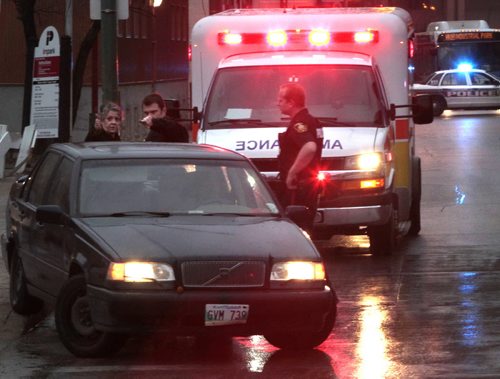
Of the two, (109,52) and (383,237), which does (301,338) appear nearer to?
(383,237)

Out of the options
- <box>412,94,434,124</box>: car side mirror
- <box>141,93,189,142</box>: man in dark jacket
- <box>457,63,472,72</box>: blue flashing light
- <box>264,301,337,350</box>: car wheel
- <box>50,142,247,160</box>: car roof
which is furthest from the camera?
<box>457,63,472,72</box>: blue flashing light

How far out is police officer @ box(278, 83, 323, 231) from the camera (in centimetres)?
1227

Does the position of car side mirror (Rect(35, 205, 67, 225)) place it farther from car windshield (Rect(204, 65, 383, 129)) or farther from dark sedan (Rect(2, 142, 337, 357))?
car windshield (Rect(204, 65, 383, 129))

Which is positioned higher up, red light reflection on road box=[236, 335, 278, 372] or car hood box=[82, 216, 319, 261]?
car hood box=[82, 216, 319, 261]

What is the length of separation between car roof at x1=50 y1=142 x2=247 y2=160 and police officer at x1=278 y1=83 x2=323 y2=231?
1.61m

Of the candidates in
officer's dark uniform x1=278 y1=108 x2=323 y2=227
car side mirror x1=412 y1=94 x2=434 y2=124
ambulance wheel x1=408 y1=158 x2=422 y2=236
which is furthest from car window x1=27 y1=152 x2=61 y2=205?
ambulance wheel x1=408 y1=158 x2=422 y2=236

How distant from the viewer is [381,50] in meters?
15.9

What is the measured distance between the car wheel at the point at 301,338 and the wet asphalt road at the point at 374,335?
0.07m

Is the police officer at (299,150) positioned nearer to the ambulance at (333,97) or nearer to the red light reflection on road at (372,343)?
the ambulance at (333,97)

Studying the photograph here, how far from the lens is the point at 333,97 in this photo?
14984 mm

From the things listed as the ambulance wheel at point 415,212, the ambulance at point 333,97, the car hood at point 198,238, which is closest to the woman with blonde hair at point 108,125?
the ambulance at point 333,97

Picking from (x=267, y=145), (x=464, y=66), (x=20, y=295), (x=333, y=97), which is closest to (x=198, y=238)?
(x=20, y=295)

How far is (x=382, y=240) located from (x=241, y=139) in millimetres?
1847

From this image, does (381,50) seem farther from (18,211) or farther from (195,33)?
(18,211)
